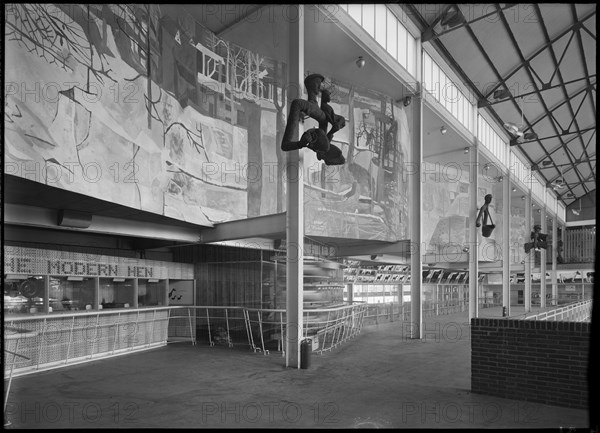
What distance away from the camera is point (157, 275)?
40.6 ft

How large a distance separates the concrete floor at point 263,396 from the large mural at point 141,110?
3195mm

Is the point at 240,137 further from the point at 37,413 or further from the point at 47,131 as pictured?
the point at 37,413

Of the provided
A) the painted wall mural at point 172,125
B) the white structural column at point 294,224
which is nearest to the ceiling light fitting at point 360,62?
the painted wall mural at point 172,125

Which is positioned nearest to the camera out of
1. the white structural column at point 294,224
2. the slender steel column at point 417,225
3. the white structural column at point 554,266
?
the white structural column at point 294,224

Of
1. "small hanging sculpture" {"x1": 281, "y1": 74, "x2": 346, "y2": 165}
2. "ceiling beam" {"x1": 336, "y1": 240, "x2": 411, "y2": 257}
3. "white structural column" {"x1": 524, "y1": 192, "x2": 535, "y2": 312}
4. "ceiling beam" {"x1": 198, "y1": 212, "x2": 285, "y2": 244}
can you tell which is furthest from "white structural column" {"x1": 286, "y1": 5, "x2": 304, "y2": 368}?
"white structural column" {"x1": 524, "y1": 192, "x2": 535, "y2": 312}

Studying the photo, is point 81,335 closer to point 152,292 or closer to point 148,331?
point 148,331

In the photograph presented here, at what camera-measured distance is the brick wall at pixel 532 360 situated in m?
6.30

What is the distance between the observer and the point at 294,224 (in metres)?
9.29

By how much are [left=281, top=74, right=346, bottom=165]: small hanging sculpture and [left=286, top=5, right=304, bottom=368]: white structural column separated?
0.31 m

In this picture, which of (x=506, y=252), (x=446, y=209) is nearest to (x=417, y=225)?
(x=446, y=209)

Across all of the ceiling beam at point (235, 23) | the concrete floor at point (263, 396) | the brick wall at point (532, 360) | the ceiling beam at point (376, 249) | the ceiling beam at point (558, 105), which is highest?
the ceiling beam at point (558, 105)

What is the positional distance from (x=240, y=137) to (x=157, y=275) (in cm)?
478

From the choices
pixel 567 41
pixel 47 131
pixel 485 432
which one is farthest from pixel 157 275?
pixel 567 41

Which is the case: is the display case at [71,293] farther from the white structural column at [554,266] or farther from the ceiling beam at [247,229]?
the white structural column at [554,266]
